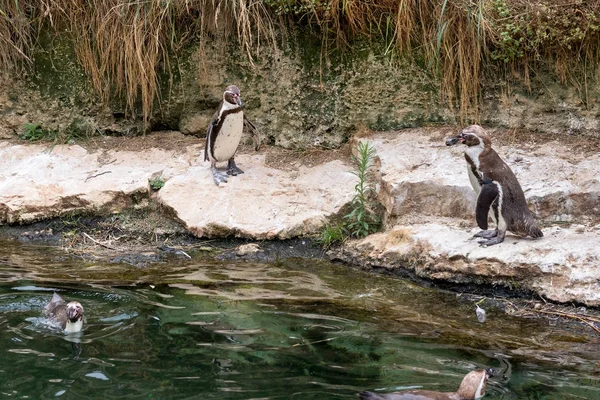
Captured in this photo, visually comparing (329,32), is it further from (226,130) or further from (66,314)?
(66,314)

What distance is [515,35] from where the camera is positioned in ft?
21.2

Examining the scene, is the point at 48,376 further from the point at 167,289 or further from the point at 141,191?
the point at 141,191

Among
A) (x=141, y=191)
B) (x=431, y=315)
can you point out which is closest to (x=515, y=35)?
(x=431, y=315)

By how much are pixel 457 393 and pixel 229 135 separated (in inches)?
138

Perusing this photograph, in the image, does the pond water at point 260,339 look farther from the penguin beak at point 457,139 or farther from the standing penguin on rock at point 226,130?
the standing penguin on rock at point 226,130

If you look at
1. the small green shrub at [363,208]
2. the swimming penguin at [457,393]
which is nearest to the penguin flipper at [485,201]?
the small green shrub at [363,208]

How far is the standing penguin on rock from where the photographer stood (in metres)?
6.50

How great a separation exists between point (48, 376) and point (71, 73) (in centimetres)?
429

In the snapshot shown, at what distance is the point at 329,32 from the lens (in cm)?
702

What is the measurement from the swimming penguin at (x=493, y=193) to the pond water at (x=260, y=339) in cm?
61

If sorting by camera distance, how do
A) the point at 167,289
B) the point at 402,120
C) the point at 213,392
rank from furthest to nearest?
the point at 402,120
the point at 167,289
the point at 213,392

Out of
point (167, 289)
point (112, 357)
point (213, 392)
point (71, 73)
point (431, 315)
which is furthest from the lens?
point (71, 73)

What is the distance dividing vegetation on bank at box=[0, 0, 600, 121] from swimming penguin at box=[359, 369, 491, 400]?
132 inches

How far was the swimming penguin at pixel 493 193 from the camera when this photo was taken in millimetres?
5184
